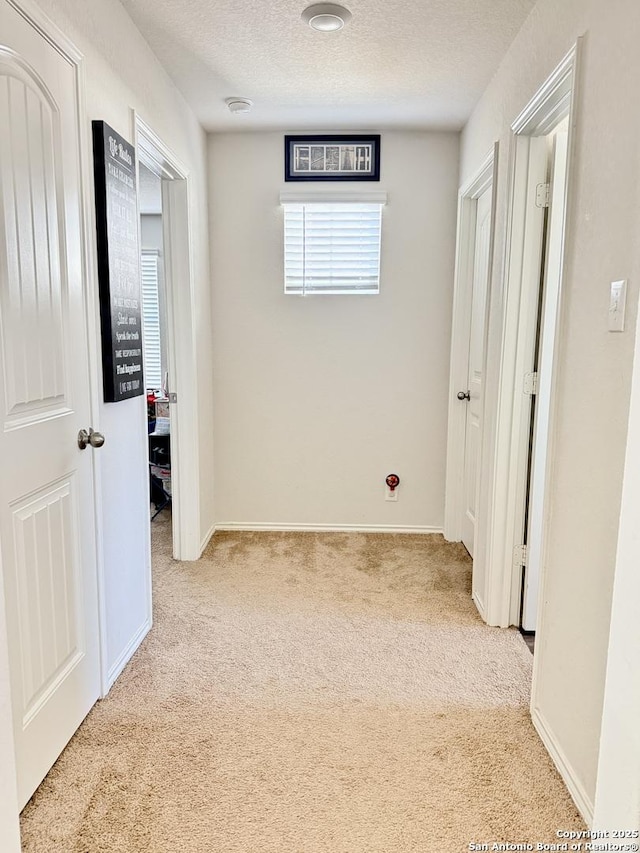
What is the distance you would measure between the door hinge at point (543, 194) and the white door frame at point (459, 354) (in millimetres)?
937

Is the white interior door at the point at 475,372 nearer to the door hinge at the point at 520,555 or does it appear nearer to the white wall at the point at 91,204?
the door hinge at the point at 520,555

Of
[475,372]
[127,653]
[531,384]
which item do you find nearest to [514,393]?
[531,384]

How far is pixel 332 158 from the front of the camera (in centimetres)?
329

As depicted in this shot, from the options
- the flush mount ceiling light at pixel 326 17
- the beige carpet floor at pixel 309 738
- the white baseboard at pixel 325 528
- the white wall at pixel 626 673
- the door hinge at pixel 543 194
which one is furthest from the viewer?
the white baseboard at pixel 325 528

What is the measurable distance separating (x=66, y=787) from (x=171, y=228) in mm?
2456

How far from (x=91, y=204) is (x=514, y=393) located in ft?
5.64

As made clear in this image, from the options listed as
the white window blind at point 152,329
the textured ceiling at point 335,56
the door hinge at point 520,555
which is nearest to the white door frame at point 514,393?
the door hinge at point 520,555

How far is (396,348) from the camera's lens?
345 cm

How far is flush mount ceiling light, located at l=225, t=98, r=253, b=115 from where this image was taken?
2.79 metres

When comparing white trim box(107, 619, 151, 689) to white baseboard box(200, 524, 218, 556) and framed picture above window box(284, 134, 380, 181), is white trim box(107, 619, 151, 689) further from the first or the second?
framed picture above window box(284, 134, 380, 181)

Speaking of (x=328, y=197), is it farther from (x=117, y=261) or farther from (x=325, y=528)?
(x=325, y=528)

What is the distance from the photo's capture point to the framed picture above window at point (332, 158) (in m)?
3.27

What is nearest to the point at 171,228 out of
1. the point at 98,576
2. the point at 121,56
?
the point at 121,56

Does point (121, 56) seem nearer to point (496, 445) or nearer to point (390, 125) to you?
point (390, 125)
